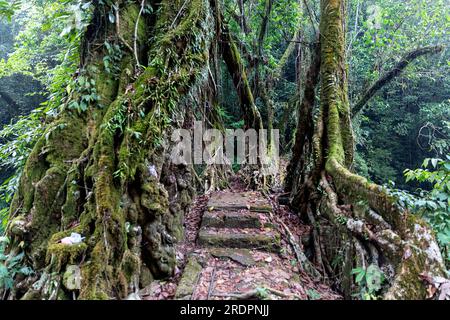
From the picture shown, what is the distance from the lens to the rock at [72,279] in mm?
1658

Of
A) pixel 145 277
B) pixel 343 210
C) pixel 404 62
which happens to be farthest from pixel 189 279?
pixel 404 62

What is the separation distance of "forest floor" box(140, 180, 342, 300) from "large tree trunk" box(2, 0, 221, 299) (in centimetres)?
23

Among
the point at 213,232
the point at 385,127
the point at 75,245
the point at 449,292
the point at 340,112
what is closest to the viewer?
the point at 449,292

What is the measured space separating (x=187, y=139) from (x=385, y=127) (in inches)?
444

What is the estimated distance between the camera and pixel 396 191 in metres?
2.09

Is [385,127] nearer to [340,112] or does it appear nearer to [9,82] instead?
[340,112]

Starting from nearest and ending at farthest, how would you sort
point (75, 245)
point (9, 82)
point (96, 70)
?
point (75, 245), point (96, 70), point (9, 82)

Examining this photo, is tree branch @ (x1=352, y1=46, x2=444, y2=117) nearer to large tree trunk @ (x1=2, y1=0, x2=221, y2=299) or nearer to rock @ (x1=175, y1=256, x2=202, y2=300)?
large tree trunk @ (x1=2, y1=0, x2=221, y2=299)

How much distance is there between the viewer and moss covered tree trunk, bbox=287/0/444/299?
169cm

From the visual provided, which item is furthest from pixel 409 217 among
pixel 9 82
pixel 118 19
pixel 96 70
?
pixel 9 82

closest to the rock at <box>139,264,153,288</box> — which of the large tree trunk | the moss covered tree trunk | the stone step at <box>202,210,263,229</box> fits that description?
the large tree trunk

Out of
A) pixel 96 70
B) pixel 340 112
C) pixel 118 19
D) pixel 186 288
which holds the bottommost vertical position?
pixel 186 288

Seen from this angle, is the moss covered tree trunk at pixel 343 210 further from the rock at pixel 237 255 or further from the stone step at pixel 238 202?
the rock at pixel 237 255

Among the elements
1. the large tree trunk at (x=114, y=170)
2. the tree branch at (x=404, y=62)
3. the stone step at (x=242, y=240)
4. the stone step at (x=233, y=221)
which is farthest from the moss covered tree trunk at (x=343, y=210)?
the tree branch at (x=404, y=62)
